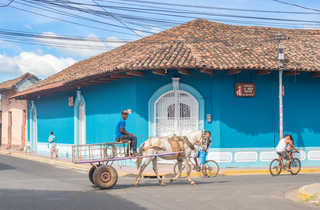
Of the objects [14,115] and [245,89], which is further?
[14,115]

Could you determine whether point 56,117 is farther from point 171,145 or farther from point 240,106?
point 171,145

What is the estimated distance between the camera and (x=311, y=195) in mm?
9117

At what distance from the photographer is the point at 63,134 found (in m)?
24.2

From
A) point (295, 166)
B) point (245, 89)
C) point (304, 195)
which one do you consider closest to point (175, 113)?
point (245, 89)

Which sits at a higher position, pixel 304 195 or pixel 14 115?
pixel 14 115

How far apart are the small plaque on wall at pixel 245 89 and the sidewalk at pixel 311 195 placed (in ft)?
25.4

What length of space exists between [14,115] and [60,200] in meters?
25.8

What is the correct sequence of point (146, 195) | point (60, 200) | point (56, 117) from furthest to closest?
point (56, 117) < point (146, 195) < point (60, 200)

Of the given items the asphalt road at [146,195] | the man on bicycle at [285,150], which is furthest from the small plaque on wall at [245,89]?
the asphalt road at [146,195]

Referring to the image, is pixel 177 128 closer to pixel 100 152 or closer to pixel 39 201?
pixel 100 152

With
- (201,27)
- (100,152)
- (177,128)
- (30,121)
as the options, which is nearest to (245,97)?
(177,128)

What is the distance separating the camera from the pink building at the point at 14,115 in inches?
1248

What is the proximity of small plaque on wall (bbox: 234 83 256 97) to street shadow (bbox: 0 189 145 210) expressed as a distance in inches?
356

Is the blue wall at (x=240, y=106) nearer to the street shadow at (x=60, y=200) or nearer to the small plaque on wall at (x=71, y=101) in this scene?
the small plaque on wall at (x=71, y=101)
